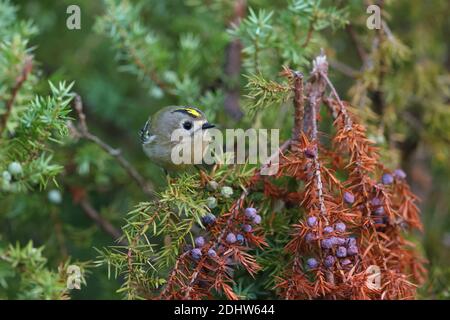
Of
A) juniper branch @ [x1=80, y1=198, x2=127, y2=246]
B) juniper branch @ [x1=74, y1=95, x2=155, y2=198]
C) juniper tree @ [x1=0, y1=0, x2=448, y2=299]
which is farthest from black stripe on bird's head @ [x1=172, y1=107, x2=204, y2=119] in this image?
juniper branch @ [x1=80, y1=198, x2=127, y2=246]

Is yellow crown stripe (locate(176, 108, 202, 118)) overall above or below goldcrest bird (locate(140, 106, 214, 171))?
above

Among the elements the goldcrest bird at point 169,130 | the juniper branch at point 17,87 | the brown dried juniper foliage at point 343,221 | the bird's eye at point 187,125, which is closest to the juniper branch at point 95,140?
the goldcrest bird at point 169,130

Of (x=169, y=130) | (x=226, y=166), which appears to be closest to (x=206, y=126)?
(x=169, y=130)

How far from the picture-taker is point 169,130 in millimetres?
2910

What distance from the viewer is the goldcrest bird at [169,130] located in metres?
2.76

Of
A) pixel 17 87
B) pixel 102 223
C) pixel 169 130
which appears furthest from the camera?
pixel 102 223

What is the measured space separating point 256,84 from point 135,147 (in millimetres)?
2309

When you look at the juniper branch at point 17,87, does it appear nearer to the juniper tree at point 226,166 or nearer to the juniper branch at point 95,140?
the juniper tree at point 226,166

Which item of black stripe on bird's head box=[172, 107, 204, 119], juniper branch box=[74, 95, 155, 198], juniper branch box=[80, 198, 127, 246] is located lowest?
juniper branch box=[80, 198, 127, 246]

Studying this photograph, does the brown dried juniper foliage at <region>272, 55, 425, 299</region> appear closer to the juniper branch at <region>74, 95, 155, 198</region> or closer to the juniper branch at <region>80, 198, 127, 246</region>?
the juniper branch at <region>74, 95, 155, 198</region>

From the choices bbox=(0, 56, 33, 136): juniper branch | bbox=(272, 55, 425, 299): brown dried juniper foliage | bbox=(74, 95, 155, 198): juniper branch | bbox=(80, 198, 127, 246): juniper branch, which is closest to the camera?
bbox=(0, 56, 33, 136): juniper branch

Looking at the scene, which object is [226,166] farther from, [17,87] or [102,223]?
[102,223]

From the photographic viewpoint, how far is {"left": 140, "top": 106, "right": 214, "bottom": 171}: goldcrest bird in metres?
2.76
